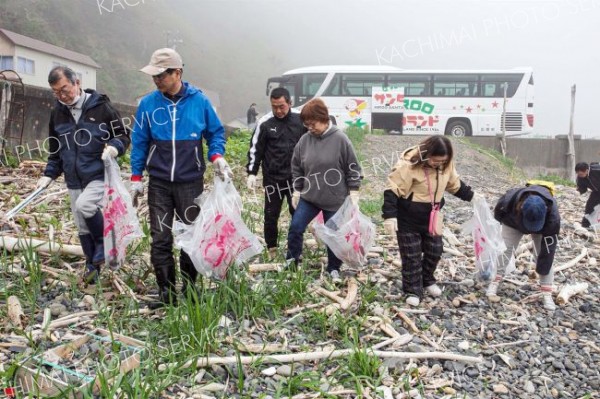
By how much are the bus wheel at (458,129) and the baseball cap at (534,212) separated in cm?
1945

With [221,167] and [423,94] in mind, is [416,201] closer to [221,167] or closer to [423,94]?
[221,167]

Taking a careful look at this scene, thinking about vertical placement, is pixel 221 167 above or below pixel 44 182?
above

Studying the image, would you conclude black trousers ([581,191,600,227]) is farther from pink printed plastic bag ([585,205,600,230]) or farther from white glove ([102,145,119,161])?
white glove ([102,145,119,161])

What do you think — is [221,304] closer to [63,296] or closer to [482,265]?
[63,296]

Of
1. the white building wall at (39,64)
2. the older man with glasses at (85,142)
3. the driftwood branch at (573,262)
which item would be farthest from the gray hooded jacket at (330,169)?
the white building wall at (39,64)

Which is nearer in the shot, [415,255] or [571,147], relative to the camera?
[415,255]

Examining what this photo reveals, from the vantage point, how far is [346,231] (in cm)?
462

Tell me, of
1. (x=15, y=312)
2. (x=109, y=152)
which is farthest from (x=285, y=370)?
(x=109, y=152)

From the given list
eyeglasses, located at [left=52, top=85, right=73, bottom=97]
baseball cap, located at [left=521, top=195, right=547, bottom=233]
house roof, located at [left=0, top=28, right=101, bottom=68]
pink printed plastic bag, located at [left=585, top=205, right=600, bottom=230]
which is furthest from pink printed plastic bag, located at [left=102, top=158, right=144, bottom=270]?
house roof, located at [left=0, top=28, right=101, bottom=68]

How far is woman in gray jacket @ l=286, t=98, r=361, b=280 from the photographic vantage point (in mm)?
4672

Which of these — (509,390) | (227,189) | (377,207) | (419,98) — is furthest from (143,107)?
(419,98)

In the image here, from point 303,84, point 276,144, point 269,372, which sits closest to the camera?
point 269,372

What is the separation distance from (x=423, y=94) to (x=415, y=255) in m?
19.2

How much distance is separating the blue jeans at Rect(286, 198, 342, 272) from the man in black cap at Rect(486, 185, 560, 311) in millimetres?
1481
